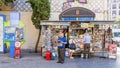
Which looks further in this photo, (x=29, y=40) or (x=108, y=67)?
(x=29, y=40)

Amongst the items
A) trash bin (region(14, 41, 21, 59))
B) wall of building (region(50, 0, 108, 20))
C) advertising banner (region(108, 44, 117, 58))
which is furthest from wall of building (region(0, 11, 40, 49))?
advertising banner (region(108, 44, 117, 58))

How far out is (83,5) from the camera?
24.6 m

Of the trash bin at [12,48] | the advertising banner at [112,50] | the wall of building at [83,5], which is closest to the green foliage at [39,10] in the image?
the wall of building at [83,5]

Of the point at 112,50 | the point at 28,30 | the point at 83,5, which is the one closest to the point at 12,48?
the point at 28,30

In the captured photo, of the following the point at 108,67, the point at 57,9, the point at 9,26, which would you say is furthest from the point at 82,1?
the point at 108,67

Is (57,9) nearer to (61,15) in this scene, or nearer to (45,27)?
(61,15)

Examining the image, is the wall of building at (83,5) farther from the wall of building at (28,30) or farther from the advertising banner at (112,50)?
the advertising banner at (112,50)

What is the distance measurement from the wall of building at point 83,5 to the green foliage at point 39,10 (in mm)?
1508

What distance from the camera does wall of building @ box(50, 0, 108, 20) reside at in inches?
961

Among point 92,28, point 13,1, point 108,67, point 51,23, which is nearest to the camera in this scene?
point 108,67

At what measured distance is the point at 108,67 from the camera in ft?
54.3

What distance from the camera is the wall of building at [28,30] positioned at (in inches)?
955

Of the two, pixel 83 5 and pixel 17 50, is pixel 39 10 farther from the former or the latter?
pixel 83 5

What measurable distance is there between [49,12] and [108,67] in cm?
813
